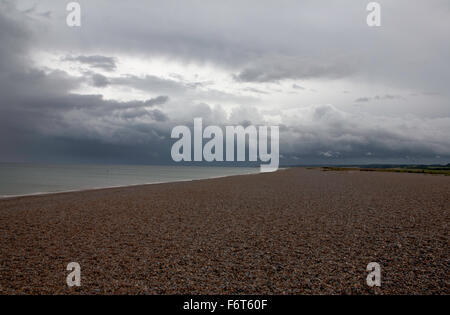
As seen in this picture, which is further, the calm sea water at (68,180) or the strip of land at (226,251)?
the calm sea water at (68,180)

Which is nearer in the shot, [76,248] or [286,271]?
[286,271]

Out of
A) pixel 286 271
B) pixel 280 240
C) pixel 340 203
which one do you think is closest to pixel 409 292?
pixel 286 271

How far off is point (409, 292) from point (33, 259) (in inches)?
405

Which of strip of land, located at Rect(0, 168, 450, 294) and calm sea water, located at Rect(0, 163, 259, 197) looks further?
calm sea water, located at Rect(0, 163, 259, 197)

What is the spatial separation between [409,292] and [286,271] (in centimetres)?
281

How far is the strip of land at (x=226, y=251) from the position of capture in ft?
23.8

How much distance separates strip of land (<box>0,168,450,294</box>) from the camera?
7266 mm

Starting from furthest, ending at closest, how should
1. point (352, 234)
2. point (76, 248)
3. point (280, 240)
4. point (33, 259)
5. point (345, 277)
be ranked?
point (352, 234) < point (280, 240) < point (76, 248) < point (33, 259) < point (345, 277)

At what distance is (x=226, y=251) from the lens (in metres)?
9.77

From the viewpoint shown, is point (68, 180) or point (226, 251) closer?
point (226, 251)

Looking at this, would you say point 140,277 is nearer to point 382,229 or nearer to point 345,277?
point 345,277
